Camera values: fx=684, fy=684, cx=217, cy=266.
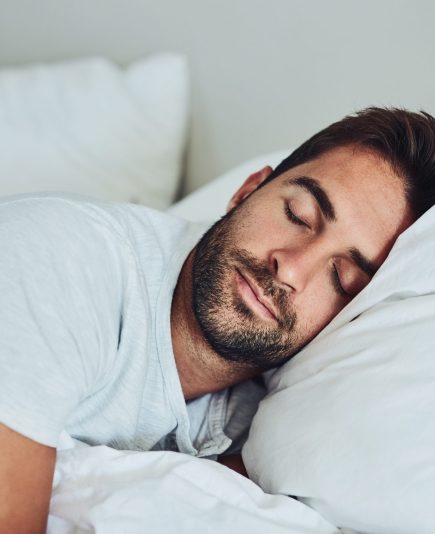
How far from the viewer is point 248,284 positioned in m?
0.90

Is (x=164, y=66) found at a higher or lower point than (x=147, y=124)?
higher

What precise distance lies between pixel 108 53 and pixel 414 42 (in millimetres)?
726

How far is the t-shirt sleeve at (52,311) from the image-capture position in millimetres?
680

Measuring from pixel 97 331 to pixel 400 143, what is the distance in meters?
0.54

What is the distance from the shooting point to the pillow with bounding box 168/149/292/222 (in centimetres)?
136

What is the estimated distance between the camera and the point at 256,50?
56.9 inches

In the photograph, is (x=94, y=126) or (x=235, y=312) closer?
(x=235, y=312)

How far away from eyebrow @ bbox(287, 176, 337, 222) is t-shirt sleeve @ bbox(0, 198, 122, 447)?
30 centimetres

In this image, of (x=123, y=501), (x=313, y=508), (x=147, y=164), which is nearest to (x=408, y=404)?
(x=313, y=508)

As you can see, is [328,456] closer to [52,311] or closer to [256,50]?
[52,311]

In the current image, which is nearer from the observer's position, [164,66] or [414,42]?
[414,42]

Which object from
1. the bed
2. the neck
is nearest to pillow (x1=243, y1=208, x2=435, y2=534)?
the bed

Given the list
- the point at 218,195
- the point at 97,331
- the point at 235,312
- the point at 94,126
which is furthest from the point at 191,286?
the point at 94,126

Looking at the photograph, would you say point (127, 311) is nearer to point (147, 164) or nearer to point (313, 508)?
point (313, 508)
